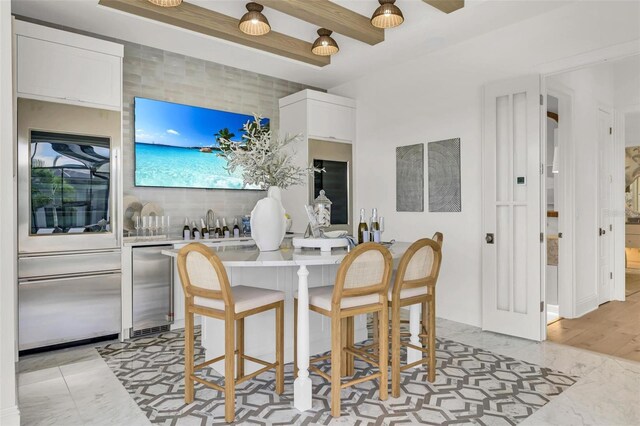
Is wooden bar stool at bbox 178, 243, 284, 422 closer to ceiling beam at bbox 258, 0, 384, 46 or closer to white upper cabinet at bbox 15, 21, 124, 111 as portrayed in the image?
white upper cabinet at bbox 15, 21, 124, 111

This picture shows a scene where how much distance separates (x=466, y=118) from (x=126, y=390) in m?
3.84

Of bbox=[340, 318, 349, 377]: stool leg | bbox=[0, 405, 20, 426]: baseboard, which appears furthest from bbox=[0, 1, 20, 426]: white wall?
bbox=[340, 318, 349, 377]: stool leg

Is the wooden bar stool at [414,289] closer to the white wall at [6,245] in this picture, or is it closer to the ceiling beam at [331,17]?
the white wall at [6,245]

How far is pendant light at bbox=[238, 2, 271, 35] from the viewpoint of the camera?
353 cm

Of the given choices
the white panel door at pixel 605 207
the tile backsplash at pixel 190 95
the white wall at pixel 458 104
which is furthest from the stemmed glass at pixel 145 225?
the white panel door at pixel 605 207

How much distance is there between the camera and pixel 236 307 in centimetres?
225

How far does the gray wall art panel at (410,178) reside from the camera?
4.59 m

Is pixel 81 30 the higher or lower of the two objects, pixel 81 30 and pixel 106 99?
the higher

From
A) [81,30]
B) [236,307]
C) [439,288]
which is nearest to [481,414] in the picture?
[236,307]

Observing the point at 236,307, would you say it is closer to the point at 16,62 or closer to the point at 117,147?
the point at 117,147

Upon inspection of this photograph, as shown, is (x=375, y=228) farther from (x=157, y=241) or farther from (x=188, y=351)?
(x=157, y=241)

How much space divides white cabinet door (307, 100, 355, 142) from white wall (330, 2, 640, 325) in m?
0.16

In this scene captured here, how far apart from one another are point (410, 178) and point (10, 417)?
402 centimetres

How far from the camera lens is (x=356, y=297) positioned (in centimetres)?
234
